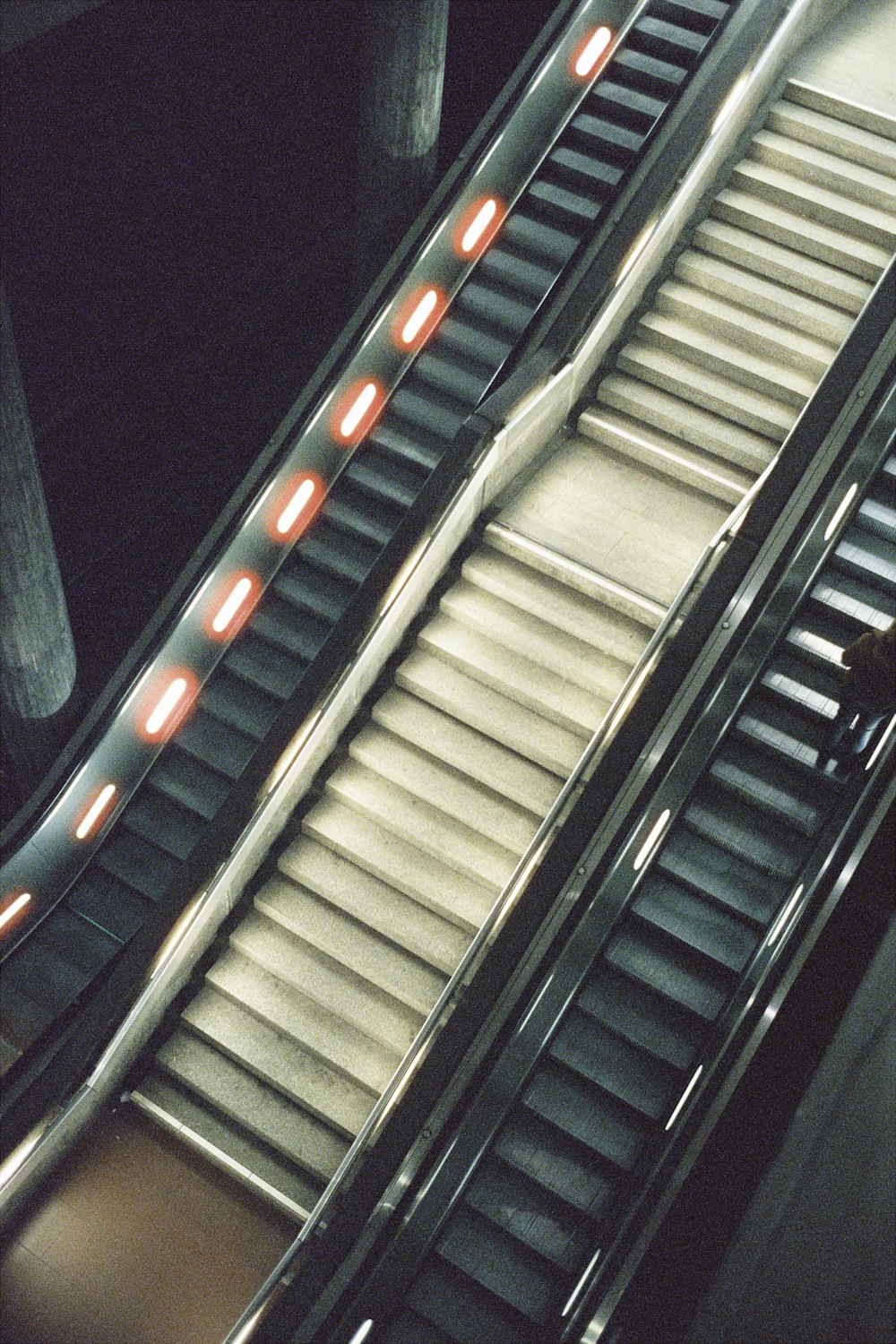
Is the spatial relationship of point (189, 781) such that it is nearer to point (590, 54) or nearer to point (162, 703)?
point (162, 703)

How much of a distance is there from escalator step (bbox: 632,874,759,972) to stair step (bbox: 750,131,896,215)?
6036 millimetres

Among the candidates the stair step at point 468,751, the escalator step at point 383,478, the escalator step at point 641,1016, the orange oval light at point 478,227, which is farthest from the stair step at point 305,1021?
the orange oval light at point 478,227

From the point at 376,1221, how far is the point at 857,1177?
2.71 meters

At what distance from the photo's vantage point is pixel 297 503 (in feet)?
32.8

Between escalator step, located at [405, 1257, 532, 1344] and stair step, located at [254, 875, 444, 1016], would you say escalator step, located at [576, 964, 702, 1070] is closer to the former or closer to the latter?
stair step, located at [254, 875, 444, 1016]

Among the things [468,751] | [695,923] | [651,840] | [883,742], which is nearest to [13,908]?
[468,751]

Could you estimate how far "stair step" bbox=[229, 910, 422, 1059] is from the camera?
8375mm

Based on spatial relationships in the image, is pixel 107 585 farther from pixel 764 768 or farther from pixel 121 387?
pixel 764 768

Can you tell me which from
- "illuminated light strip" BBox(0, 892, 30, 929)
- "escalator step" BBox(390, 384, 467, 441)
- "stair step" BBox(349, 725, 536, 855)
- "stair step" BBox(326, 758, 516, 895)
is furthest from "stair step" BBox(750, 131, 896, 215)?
"illuminated light strip" BBox(0, 892, 30, 929)

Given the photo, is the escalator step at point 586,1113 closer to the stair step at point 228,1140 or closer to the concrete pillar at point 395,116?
the stair step at point 228,1140

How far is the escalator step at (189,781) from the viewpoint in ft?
32.1

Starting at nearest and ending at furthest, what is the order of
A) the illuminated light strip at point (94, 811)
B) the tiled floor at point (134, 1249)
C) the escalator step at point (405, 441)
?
the tiled floor at point (134, 1249) < the illuminated light strip at point (94, 811) < the escalator step at point (405, 441)

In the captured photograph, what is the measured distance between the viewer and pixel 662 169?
902cm

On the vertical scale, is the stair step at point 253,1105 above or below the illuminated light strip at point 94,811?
below
